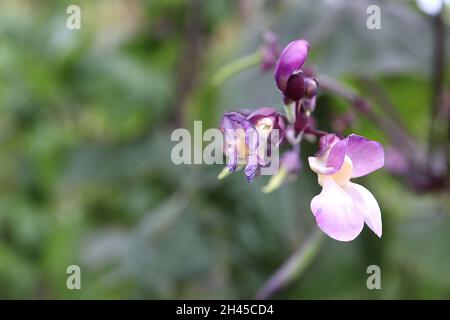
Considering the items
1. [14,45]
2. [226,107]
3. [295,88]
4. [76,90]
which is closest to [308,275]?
[226,107]

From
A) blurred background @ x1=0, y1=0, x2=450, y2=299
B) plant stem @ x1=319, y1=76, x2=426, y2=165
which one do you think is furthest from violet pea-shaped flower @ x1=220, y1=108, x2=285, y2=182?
blurred background @ x1=0, y1=0, x2=450, y2=299

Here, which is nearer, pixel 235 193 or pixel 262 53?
pixel 262 53

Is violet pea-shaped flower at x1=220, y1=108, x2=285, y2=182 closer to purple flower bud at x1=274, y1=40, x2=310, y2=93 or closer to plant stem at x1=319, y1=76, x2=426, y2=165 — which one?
purple flower bud at x1=274, y1=40, x2=310, y2=93

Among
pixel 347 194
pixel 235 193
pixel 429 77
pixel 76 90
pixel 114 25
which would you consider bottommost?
pixel 347 194

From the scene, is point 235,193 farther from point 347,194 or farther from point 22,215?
point 22,215

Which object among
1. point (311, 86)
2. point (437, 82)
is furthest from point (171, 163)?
point (311, 86)

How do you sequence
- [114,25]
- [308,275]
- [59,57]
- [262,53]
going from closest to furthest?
[262,53] < [308,275] < [59,57] < [114,25]
